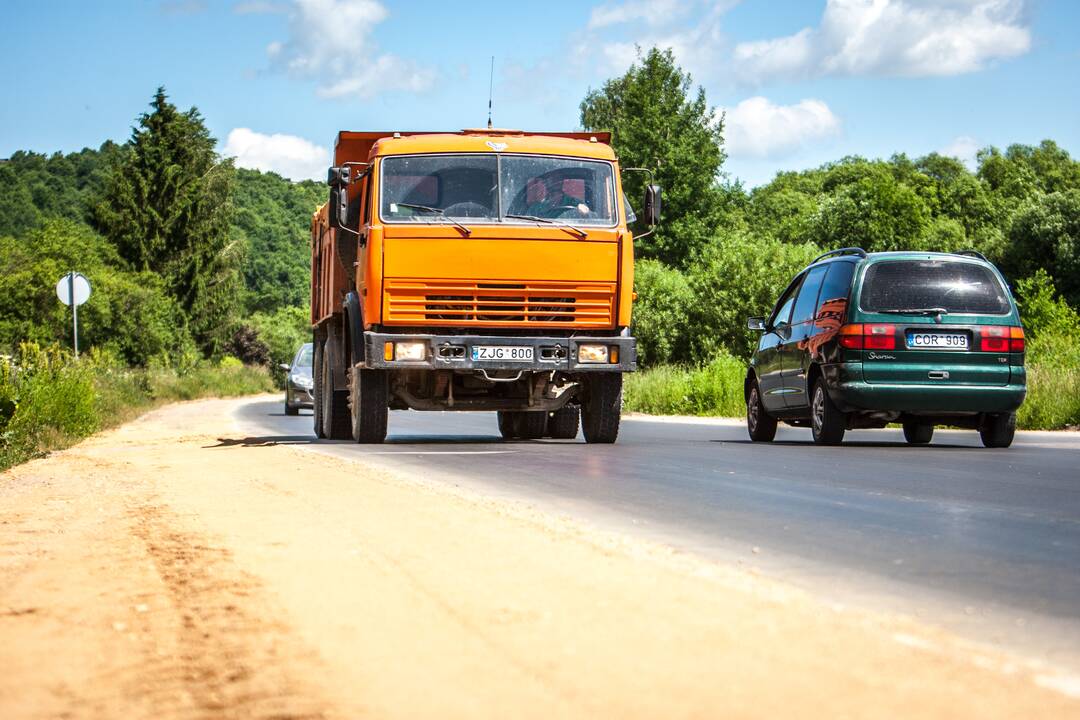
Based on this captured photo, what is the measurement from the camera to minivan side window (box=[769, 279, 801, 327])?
55.8 feet

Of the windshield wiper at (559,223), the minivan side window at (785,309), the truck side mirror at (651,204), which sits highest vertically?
the truck side mirror at (651,204)

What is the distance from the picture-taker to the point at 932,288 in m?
14.8

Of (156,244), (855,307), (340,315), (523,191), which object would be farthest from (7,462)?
(156,244)

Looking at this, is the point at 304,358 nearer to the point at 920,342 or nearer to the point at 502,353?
the point at 502,353

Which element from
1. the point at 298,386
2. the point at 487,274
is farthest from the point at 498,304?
the point at 298,386

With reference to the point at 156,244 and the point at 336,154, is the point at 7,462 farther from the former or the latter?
the point at 156,244

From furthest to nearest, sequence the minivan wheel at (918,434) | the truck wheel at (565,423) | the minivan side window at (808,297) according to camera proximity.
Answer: the truck wheel at (565,423)
the minivan wheel at (918,434)
the minivan side window at (808,297)

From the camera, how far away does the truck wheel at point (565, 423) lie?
1805 centimetres

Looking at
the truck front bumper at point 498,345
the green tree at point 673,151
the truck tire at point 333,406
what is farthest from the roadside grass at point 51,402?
the green tree at point 673,151

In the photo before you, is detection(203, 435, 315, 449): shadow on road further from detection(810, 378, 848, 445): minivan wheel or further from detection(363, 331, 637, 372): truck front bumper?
detection(810, 378, 848, 445): minivan wheel

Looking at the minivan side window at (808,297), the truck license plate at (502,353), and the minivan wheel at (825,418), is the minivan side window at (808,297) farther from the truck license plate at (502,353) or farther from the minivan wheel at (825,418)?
the truck license plate at (502,353)

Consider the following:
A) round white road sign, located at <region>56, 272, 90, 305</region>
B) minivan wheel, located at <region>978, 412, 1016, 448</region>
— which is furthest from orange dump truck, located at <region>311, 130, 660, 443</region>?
round white road sign, located at <region>56, 272, 90, 305</region>

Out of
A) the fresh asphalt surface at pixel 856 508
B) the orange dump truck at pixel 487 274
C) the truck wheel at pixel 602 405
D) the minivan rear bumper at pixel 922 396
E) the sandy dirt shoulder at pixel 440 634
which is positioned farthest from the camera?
the truck wheel at pixel 602 405

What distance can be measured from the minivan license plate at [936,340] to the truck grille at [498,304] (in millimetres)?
3171
